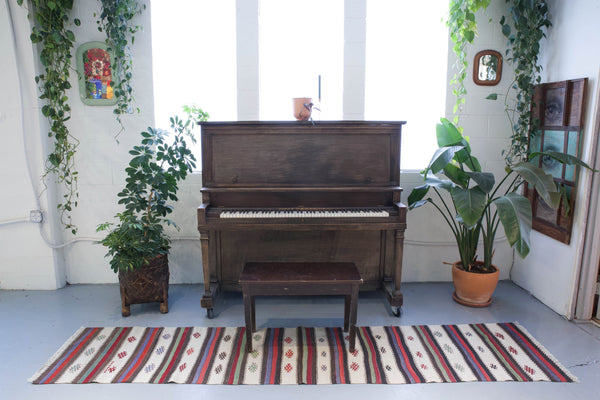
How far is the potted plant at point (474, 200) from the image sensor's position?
8.16ft

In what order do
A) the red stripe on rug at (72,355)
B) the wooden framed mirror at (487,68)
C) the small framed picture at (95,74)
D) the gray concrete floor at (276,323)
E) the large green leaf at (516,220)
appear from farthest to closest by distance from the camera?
the wooden framed mirror at (487,68), the small framed picture at (95,74), the large green leaf at (516,220), the red stripe on rug at (72,355), the gray concrete floor at (276,323)

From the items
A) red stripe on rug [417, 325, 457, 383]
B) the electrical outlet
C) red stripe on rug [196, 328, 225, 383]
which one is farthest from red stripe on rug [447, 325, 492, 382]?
the electrical outlet

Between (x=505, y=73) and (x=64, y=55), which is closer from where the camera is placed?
(x=64, y=55)

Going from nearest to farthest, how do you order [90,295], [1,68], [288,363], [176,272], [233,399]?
→ 1. [233,399]
2. [288,363]
3. [1,68]
4. [90,295]
5. [176,272]

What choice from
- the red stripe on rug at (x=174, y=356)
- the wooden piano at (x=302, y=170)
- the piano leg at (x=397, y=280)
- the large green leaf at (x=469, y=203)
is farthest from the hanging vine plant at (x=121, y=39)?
the large green leaf at (x=469, y=203)

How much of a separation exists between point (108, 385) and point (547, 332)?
8.55 ft

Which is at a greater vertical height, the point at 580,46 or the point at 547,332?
the point at 580,46

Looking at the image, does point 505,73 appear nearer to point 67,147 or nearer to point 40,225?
point 67,147

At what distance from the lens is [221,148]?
2.79 meters

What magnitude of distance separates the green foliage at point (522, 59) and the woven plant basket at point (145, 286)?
2.77 m

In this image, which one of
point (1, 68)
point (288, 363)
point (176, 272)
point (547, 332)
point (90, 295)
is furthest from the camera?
point (176, 272)

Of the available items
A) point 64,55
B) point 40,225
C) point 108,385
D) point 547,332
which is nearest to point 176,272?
point 40,225

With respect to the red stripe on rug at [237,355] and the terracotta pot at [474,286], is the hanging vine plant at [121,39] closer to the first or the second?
the red stripe on rug at [237,355]

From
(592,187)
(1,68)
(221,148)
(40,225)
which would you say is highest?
(1,68)
